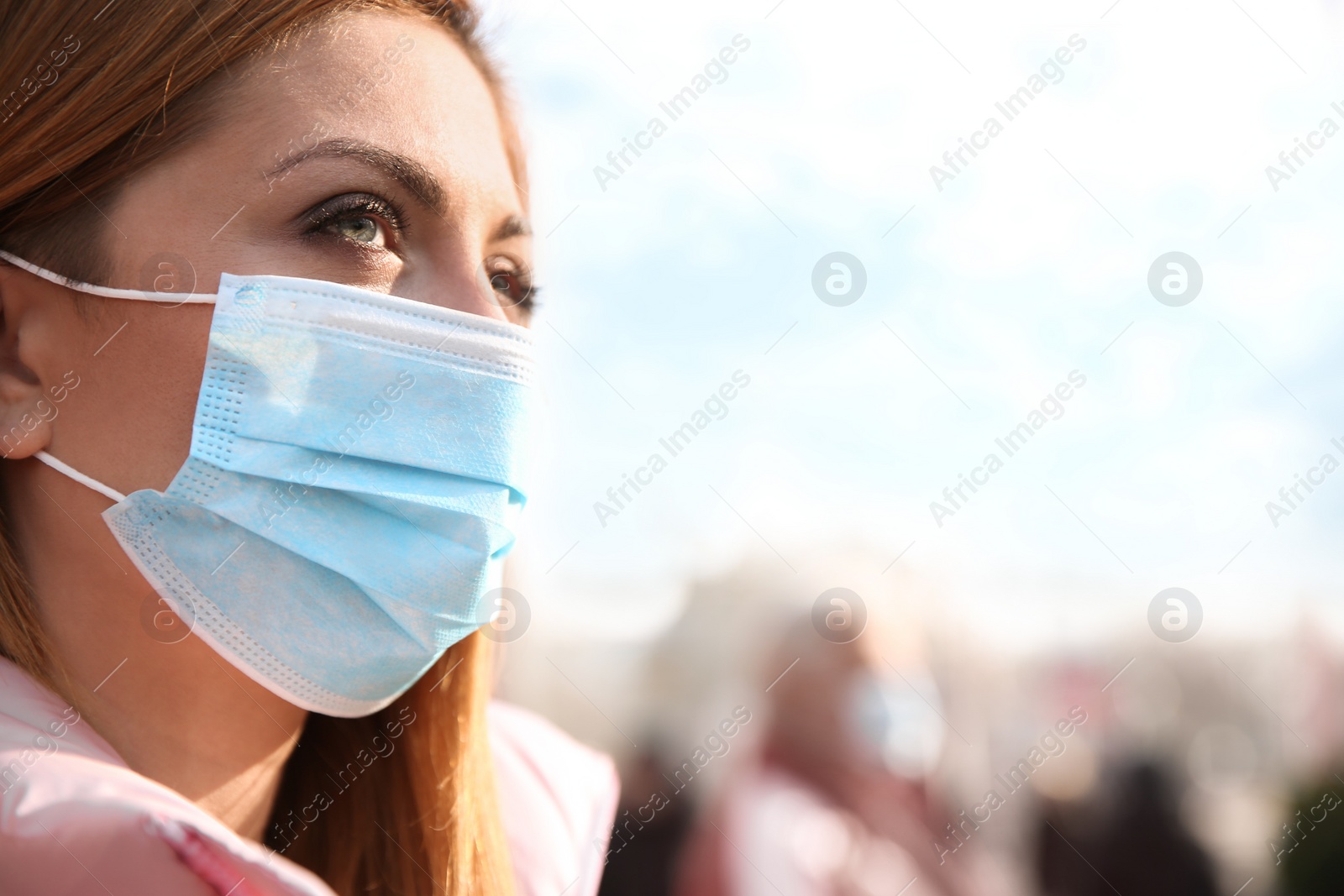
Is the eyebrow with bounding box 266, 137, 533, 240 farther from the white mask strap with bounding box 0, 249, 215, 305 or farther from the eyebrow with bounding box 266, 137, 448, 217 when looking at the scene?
the white mask strap with bounding box 0, 249, 215, 305

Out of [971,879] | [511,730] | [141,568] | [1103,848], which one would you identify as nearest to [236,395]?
[141,568]

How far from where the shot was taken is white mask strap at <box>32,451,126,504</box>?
1468mm

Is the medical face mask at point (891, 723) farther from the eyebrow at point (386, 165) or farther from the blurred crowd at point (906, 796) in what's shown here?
the eyebrow at point (386, 165)

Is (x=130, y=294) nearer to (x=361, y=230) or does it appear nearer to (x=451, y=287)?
(x=361, y=230)

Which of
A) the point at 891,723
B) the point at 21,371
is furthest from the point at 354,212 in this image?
the point at 891,723

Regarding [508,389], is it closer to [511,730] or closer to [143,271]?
[143,271]

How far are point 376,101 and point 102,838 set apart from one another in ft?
4.06

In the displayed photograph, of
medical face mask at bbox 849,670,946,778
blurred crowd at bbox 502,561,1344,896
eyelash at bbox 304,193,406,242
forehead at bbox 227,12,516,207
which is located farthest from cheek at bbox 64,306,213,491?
medical face mask at bbox 849,670,946,778

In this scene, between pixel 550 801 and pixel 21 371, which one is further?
pixel 550 801

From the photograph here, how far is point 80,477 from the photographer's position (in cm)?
148

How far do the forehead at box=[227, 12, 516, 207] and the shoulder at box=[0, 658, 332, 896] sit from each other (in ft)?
3.25

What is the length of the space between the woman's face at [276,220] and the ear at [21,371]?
0.04ft

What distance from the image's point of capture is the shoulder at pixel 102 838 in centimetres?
117

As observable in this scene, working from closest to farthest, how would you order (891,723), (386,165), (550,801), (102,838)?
(102,838) → (386,165) → (550,801) → (891,723)
